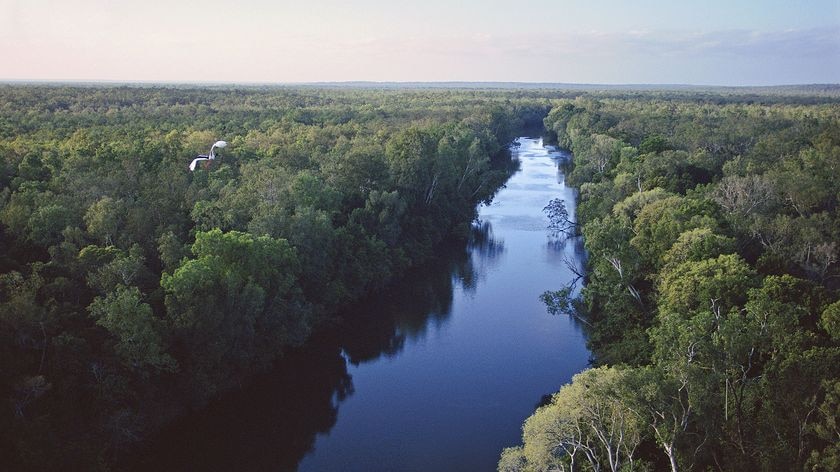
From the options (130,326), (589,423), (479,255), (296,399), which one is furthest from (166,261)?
(479,255)

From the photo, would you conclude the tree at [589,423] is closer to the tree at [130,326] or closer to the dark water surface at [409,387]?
the dark water surface at [409,387]

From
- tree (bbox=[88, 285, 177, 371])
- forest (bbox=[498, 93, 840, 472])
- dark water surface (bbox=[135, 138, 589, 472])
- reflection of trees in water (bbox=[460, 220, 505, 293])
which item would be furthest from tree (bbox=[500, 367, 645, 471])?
reflection of trees in water (bbox=[460, 220, 505, 293])

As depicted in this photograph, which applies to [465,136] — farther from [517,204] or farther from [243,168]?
[243,168]

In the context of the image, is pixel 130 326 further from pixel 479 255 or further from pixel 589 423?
pixel 479 255

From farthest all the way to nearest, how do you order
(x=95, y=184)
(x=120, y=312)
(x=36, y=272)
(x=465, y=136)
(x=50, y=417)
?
(x=465, y=136), (x=95, y=184), (x=36, y=272), (x=120, y=312), (x=50, y=417)

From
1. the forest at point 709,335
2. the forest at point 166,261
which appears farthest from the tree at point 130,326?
the forest at point 709,335

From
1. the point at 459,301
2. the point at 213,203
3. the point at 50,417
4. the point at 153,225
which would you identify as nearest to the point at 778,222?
the point at 459,301
